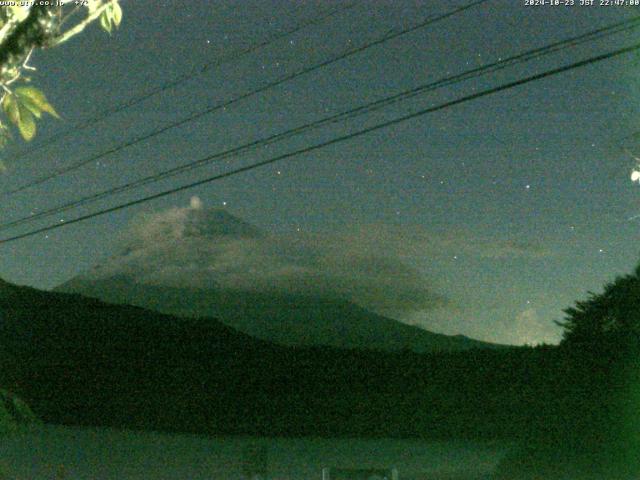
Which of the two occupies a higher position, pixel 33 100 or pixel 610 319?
pixel 610 319

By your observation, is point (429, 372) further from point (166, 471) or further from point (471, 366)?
point (166, 471)

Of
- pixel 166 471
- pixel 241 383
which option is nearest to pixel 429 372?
pixel 241 383

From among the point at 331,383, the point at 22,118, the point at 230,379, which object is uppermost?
the point at 230,379

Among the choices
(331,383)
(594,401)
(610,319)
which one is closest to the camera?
(594,401)

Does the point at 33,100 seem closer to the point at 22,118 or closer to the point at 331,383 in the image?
the point at 22,118

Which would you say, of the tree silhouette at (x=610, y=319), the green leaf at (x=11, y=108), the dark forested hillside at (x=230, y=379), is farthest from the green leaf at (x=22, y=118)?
the dark forested hillside at (x=230, y=379)

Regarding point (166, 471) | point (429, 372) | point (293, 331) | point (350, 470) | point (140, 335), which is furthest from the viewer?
point (293, 331)

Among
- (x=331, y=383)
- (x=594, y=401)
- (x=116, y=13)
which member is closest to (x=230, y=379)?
(x=331, y=383)

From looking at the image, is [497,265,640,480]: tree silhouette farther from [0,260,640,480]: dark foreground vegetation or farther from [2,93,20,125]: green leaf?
[2,93,20,125]: green leaf

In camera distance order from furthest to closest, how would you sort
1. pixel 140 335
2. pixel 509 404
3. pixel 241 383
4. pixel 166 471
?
pixel 140 335 → pixel 241 383 → pixel 509 404 → pixel 166 471
